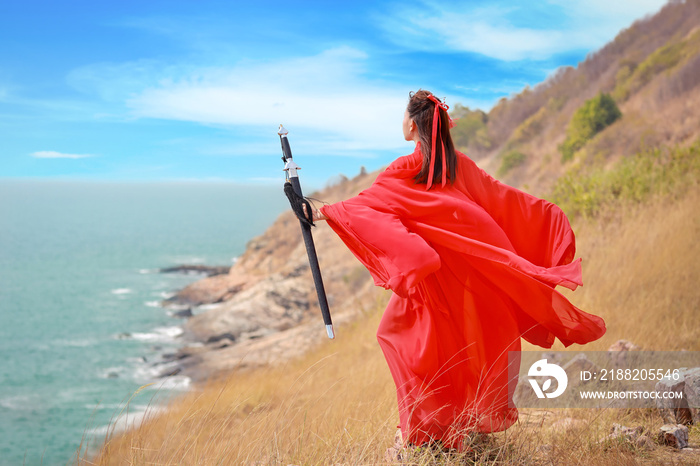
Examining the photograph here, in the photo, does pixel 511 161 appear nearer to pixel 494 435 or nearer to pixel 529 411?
pixel 529 411

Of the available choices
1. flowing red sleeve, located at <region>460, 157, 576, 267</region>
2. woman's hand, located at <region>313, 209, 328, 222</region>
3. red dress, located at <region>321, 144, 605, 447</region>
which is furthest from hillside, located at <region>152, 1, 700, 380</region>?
woman's hand, located at <region>313, 209, 328, 222</region>

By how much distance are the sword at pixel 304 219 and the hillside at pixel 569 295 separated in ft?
1.06

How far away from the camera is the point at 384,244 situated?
3.03 meters

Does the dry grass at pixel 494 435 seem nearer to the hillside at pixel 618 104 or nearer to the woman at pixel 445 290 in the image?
the woman at pixel 445 290

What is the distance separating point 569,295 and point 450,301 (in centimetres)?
389

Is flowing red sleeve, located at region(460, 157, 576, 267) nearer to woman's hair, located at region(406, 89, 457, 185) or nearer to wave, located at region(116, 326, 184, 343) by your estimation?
woman's hair, located at region(406, 89, 457, 185)

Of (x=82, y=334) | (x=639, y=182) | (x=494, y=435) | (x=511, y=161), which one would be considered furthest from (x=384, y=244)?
(x=82, y=334)

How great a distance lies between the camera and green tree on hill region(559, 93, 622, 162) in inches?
665

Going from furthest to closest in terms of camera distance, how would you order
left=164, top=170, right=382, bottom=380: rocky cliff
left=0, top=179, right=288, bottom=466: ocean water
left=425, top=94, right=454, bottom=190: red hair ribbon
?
left=0, top=179, right=288, bottom=466: ocean water
left=164, top=170, right=382, bottom=380: rocky cliff
left=425, top=94, right=454, bottom=190: red hair ribbon

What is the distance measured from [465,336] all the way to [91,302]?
114 ft

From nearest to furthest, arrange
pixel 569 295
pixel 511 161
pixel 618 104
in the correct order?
1. pixel 569 295
2. pixel 618 104
3. pixel 511 161

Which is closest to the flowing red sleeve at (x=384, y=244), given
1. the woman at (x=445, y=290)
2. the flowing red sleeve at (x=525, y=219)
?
the woman at (x=445, y=290)

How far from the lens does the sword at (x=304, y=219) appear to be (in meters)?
3.27

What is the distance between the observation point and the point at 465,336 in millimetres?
3123
